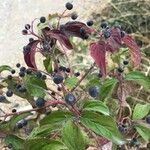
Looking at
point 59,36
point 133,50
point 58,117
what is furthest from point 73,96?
point 133,50

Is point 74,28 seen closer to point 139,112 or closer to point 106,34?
point 106,34

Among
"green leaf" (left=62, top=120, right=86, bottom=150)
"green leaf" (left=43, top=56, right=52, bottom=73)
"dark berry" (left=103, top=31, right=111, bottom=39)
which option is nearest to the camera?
"green leaf" (left=62, top=120, right=86, bottom=150)

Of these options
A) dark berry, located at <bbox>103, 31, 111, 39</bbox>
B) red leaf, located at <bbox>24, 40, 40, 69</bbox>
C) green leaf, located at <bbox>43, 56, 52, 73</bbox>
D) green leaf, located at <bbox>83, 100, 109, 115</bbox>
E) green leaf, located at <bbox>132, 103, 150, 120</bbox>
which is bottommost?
green leaf, located at <bbox>132, 103, 150, 120</bbox>

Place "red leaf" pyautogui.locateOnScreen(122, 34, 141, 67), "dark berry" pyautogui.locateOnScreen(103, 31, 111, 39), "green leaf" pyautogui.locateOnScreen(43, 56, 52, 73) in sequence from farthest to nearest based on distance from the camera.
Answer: "green leaf" pyautogui.locateOnScreen(43, 56, 52, 73)
"red leaf" pyautogui.locateOnScreen(122, 34, 141, 67)
"dark berry" pyautogui.locateOnScreen(103, 31, 111, 39)

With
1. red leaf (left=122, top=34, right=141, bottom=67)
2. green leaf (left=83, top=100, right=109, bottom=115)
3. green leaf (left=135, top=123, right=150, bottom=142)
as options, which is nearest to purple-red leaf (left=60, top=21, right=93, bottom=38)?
red leaf (left=122, top=34, right=141, bottom=67)

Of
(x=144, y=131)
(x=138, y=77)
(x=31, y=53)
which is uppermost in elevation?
(x=31, y=53)

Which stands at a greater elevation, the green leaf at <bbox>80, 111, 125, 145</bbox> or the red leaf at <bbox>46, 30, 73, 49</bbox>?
the red leaf at <bbox>46, 30, 73, 49</bbox>

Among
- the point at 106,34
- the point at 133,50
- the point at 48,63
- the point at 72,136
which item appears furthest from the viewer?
the point at 48,63

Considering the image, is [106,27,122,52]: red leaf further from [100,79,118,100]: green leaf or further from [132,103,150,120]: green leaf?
[132,103,150,120]: green leaf
